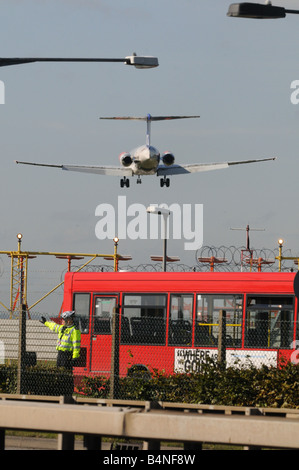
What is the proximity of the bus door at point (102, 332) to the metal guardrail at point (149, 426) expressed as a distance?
1438 centimetres

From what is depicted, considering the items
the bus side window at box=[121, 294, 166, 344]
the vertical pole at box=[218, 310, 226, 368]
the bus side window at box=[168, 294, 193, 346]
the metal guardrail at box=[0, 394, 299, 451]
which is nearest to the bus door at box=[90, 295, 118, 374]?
the bus side window at box=[121, 294, 166, 344]

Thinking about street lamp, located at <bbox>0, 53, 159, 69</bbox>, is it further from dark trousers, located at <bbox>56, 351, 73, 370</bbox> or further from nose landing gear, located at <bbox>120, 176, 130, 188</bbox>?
nose landing gear, located at <bbox>120, 176, 130, 188</bbox>

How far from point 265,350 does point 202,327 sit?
5.14ft

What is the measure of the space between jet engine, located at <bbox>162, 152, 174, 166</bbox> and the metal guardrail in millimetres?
49478

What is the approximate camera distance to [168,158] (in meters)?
56.3

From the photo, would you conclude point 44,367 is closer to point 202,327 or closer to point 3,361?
point 3,361

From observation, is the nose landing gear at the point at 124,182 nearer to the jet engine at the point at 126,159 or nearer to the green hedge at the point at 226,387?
the jet engine at the point at 126,159

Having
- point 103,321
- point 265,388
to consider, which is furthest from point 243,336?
point 265,388

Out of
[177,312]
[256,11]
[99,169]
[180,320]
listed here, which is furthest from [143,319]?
[99,169]

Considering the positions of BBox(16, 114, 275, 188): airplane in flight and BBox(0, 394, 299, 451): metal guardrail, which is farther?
BBox(16, 114, 275, 188): airplane in flight

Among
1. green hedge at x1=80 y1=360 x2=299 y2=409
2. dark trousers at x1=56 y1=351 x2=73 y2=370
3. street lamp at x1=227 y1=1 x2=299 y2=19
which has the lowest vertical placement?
green hedge at x1=80 y1=360 x2=299 y2=409

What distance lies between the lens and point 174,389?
16328 mm

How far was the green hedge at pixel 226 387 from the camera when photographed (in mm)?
14750

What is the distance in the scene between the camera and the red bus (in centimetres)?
2147
